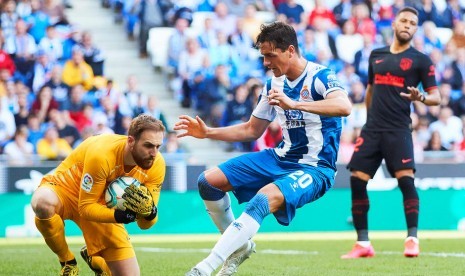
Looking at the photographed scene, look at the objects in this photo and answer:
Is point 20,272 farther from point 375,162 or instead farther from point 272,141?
point 272,141

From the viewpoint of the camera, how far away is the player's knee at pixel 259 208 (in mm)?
7641

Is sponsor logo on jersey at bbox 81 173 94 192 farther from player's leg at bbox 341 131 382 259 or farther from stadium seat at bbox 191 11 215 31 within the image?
stadium seat at bbox 191 11 215 31

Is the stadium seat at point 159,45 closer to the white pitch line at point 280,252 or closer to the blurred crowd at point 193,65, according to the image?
the blurred crowd at point 193,65

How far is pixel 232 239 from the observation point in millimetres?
7535

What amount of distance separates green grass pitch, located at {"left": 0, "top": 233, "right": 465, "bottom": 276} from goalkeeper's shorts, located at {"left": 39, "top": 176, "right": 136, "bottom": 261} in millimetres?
1162

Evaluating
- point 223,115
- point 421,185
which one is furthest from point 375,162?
point 223,115

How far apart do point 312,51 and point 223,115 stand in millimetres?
2991

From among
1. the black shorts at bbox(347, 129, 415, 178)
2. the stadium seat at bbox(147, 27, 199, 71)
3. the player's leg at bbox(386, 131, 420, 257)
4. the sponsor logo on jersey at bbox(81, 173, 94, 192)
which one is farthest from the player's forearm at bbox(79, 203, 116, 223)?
the stadium seat at bbox(147, 27, 199, 71)

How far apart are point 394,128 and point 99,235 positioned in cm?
Result: 410

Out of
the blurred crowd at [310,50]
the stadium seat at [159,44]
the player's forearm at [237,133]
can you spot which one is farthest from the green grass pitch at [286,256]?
the stadium seat at [159,44]

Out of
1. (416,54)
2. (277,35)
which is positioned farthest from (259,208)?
(416,54)

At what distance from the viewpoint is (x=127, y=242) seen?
8.28 m

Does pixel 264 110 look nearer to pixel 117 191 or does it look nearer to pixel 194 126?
pixel 194 126

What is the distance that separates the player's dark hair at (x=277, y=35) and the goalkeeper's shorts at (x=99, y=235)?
1946 millimetres
